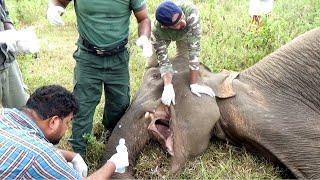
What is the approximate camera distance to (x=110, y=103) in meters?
4.93

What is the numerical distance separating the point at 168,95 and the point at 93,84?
2.04 feet

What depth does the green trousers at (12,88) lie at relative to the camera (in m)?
4.40

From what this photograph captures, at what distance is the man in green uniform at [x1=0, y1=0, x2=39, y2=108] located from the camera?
4035 millimetres

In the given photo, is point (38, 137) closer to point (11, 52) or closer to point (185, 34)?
point (11, 52)

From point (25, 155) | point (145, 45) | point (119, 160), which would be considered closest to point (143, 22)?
point (145, 45)

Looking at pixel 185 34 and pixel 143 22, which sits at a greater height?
pixel 143 22

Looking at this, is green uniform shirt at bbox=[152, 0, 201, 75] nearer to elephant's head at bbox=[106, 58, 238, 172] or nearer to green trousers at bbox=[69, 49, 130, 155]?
elephant's head at bbox=[106, 58, 238, 172]

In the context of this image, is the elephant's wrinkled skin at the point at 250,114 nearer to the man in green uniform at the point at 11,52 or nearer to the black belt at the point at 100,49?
the black belt at the point at 100,49

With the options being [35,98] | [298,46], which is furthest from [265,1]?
[35,98]

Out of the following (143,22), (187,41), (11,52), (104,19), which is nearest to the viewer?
(11,52)

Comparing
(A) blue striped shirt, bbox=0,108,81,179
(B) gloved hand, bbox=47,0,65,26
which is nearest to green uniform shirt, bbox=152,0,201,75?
(B) gloved hand, bbox=47,0,65,26

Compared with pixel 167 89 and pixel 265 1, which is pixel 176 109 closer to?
pixel 167 89

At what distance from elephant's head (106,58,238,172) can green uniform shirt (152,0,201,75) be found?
215 mm

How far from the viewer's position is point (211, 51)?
6.70 meters
